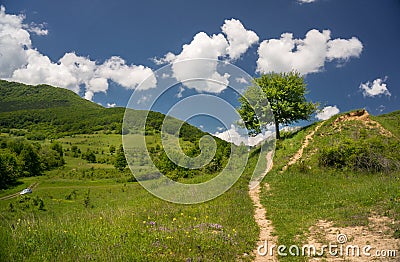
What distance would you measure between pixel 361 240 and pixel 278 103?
22.9 meters

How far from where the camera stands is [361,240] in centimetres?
798

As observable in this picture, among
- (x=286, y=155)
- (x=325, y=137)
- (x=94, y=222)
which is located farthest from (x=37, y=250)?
(x=325, y=137)

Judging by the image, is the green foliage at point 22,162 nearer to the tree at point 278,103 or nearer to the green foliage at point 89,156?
the green foliage at point 89,156

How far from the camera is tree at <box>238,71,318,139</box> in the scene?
2978cm

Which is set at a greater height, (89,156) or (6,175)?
(89,156)

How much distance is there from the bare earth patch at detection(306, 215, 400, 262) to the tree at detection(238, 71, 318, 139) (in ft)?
66.6

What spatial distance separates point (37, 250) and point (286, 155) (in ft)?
73.3

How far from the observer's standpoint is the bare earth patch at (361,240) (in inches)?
275

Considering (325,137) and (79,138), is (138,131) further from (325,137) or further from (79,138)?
(79,138)

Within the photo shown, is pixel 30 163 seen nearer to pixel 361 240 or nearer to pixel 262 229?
pixel 262 229

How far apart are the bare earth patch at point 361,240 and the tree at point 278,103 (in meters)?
20.3

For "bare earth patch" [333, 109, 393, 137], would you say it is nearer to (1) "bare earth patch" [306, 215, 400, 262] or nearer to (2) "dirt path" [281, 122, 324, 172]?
(2) "dirt path" [281, 122, 324, 172]

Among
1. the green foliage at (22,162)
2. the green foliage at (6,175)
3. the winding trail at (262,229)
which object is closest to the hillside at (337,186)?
the winding trail at (262,229)

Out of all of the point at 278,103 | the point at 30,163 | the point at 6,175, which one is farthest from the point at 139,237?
the point at 30,163
